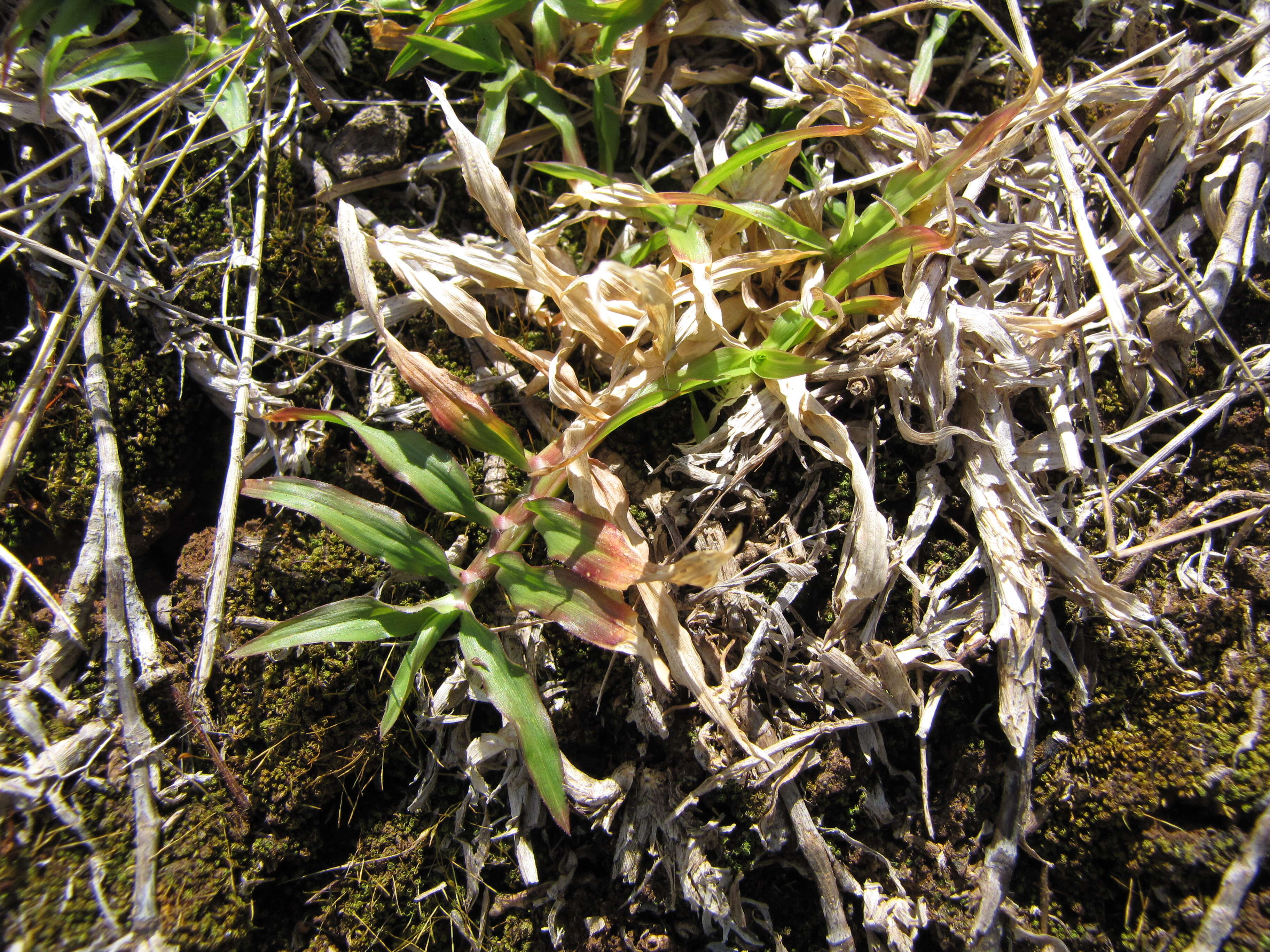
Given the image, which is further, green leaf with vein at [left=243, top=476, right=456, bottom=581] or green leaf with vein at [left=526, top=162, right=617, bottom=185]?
green leaf with vein at [left=526, top=162, right=617, bottom=185]

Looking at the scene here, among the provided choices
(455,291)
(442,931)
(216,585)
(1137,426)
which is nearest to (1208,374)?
(1137,426)

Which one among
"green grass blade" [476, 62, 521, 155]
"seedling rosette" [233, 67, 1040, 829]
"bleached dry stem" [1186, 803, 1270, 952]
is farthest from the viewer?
"green grass blade" [476, 62, 521, 155]

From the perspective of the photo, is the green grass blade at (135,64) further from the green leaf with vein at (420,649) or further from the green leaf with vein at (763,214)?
the green leaf with vein at (420,649)

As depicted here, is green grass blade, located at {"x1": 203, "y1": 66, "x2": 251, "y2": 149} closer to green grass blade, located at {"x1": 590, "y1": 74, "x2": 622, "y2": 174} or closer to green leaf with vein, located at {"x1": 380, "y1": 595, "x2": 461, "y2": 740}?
green grass blade, located at {"x1": 590, "y1": 74, "x2": 622, "y2": 174}

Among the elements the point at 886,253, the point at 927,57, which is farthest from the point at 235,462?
the point at 927,57

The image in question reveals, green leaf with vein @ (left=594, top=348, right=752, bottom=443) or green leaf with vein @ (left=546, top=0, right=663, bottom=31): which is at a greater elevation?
green leaf with vein @ (left=546, top=0, right=663, bottom=31)

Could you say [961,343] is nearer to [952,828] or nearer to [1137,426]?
[1137,426]

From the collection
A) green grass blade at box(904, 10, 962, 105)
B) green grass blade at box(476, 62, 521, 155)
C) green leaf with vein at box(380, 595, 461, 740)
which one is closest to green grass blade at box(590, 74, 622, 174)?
green grass blade at box(476, 62, 521, 155)

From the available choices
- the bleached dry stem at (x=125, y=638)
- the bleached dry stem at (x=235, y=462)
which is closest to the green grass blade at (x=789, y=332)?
the bleached dry stem at (x=235, y=462)
